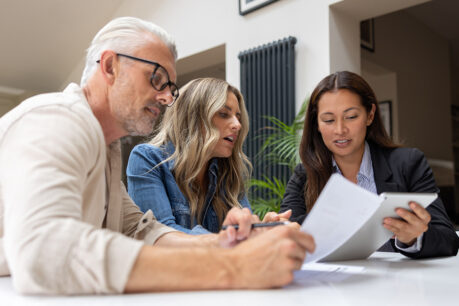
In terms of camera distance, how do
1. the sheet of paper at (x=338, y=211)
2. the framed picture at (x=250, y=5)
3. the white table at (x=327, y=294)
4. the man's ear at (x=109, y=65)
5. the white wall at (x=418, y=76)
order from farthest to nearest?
the white wall at (x=418, y=76)
the framed picture at (x=250, y=5)
the man's ear at (x=109, y=65)
the sheet of paper at (x=338, y=211)
the white table at (x=327, y=294)

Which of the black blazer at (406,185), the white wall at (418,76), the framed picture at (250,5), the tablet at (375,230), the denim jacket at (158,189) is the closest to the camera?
the tablet at (375,230)

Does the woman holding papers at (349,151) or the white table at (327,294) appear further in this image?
the woman holding papers at (349,151)

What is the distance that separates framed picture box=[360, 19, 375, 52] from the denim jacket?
12.2 feet

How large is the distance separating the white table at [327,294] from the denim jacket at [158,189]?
78 centimetres

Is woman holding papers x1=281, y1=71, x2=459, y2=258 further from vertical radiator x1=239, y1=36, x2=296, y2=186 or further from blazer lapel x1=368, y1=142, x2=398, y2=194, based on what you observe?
vertical radiator x1=239, y1=36, x2=296, y2=186

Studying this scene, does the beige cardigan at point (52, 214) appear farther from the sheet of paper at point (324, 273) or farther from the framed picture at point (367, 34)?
the framed picture at point (367, 34)

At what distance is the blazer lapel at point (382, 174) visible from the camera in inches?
68.8

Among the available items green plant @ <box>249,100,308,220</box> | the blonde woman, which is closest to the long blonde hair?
the blonde woman

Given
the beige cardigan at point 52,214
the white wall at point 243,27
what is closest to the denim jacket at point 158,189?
the beige cardigan at point 52,214

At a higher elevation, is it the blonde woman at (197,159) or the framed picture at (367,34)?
the framed picture at (367,34)

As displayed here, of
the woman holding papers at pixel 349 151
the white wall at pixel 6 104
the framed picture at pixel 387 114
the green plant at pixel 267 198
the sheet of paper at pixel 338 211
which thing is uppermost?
the white wall at pixel 6 104

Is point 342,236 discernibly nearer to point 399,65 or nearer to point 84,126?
point 84,126

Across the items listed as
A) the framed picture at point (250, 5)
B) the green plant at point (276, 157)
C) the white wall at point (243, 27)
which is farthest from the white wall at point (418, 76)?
the green plant at point (276, 157)

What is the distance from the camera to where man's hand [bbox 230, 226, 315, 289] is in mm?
777
